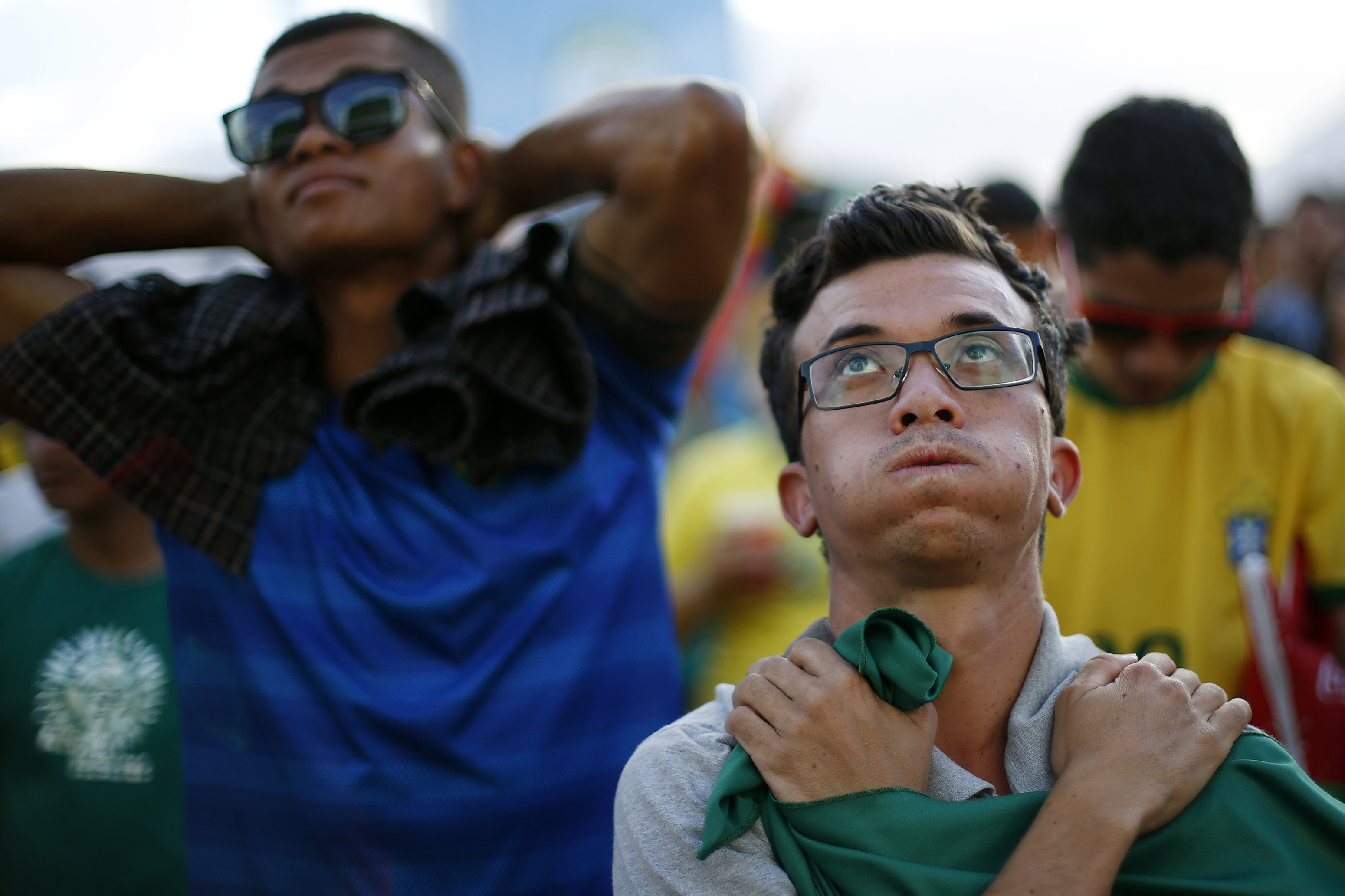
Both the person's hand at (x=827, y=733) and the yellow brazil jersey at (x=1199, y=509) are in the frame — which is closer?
the person's hand at (x=827, y=733)

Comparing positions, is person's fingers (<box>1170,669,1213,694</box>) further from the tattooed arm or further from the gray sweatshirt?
the tattooed arm

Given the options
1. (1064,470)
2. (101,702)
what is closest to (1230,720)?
(1064,470)

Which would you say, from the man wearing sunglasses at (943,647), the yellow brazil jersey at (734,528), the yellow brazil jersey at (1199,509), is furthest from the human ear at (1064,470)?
the yellow brazil jersey at (734,528)

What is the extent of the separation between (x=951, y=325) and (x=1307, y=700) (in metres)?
1.39

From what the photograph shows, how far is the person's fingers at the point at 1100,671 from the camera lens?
1447 mm

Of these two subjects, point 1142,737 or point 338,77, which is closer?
point 1142,737

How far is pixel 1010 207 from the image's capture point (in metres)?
3.74

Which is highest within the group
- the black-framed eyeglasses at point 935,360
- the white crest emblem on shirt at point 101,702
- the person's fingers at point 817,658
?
the black-framed eyeglasses at point 935,360

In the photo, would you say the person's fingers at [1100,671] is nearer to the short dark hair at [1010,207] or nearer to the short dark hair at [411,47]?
the short dark hair at [411,47]

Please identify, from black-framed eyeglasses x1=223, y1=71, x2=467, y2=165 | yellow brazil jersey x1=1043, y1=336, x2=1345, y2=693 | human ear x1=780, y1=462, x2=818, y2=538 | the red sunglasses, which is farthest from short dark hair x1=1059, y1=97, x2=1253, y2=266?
black-framed eyeglasses x1=223, y1=71, x2=467, y2=165

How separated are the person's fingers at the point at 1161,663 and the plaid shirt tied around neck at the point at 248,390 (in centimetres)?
124

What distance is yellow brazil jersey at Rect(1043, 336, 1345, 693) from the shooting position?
247cm

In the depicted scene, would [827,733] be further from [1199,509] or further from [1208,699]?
[1199,509]

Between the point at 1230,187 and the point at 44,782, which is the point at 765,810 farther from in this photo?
the point at 44,782
